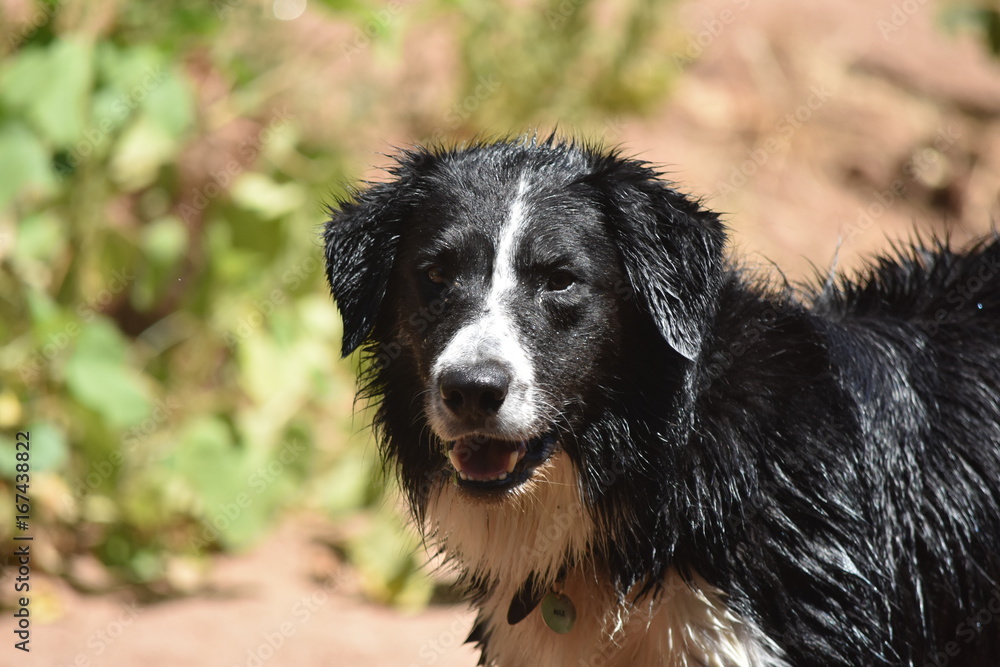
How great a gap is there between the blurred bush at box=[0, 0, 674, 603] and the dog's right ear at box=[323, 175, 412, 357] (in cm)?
107

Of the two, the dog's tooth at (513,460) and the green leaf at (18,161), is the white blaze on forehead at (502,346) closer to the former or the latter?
the dog's tooth at (513,460)

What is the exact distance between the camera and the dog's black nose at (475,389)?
2602 millimetres

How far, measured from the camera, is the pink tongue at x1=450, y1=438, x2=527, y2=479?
2.82 meters

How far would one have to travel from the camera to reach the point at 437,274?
9.52 feet

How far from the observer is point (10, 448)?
A: 4.56m

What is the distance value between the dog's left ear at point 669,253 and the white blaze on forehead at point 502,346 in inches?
12.7

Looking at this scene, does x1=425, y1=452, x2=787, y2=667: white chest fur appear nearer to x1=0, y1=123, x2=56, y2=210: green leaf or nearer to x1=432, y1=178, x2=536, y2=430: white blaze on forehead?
x1=432, y1=178, x2=536, y2=430: white blaze on forehead

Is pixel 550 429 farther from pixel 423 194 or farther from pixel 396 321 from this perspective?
pixel 423 194

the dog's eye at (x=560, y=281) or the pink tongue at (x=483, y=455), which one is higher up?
the dog's eye at (x=560, y=281)

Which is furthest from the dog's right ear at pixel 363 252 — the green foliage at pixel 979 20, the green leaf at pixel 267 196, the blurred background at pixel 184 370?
the green foliage at pixel 979 20

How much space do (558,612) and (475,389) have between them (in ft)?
2.43

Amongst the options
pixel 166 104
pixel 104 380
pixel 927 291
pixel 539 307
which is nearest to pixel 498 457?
pixel 539 307

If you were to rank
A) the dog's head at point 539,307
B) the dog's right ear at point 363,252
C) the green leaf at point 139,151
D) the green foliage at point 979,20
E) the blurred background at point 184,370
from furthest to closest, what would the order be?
the green foliage at point 979,20 < the green leaf at point 139,151 < the blurred background at point 184,370 < the dog's right ear at point 363,252 < the dog's head at point 539,307

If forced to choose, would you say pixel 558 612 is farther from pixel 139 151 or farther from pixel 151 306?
pixel 151 306
